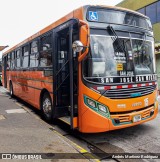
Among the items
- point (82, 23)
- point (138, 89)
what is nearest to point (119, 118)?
point (138, 89)

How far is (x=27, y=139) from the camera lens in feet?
16.5

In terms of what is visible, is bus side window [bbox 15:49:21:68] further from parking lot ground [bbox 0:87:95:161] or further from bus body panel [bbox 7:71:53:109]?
parking lot ground [bbox 0:87:95:161]

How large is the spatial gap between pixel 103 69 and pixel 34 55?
12.0 feet

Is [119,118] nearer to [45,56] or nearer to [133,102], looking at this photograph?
[133,102]

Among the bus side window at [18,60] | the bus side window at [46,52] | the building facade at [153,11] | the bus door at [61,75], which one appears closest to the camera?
the bus door at [61,75]

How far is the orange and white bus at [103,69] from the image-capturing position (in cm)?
490

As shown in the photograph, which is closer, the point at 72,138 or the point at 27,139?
the point at 27,139

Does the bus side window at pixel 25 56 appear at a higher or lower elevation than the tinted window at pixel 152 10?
lower

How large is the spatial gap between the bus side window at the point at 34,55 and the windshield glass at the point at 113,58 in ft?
10.3

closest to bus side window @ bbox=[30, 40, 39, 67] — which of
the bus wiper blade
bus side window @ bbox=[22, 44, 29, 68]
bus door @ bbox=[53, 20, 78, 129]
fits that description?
bus side window @ bbox=[22, 44, 29, 68]

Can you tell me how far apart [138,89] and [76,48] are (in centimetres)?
184

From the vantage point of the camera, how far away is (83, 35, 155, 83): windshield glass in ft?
16.1

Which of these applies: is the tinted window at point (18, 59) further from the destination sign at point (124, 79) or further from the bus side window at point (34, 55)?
the destination sign at point (124, 79)

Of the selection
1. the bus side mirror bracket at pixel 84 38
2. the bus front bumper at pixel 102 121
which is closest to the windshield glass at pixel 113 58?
the bus side mirror bracket at pixel 84 38
